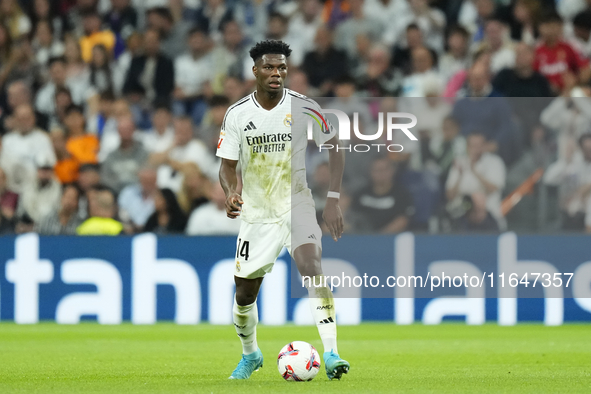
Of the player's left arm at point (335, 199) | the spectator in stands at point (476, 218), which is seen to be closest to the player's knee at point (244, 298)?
the player's left arm at point (335, 199)

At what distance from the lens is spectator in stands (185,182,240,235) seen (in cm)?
1266

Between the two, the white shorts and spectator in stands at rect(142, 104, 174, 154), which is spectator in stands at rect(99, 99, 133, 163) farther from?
the white shorts

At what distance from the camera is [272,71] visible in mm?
6945

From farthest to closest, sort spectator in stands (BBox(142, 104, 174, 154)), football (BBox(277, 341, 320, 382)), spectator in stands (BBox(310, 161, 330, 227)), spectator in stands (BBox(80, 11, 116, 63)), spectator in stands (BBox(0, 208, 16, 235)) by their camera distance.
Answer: spectator in stands (BBox(80, 11, 116, 63)) → spectator in stands (BBox(142, 104, 174, 154)) → spectator in stands (BBox(0, 208, 16, 235)) → spectator in stands (BBox(310, 161, 330, 227)) → football (BBox(277, 341, 320, 382))

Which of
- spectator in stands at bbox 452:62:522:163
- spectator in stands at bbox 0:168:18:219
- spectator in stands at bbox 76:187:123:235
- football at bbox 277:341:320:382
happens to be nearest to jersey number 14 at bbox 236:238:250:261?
football at bbox 277:341:320:382

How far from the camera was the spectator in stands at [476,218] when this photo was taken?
1216 cm

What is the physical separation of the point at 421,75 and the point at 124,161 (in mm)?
4169

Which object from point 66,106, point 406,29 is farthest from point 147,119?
point 406,29

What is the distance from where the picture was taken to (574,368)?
7.93m

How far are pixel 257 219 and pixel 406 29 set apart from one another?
8.22 meters

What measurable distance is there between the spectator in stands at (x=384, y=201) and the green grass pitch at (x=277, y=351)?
126 cm

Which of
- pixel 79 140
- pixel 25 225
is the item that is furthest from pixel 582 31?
pixel 25 225

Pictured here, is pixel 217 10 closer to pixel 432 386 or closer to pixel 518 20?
pixel 518 20

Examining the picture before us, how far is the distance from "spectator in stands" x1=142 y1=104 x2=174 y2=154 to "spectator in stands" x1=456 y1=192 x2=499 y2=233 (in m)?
4.05
